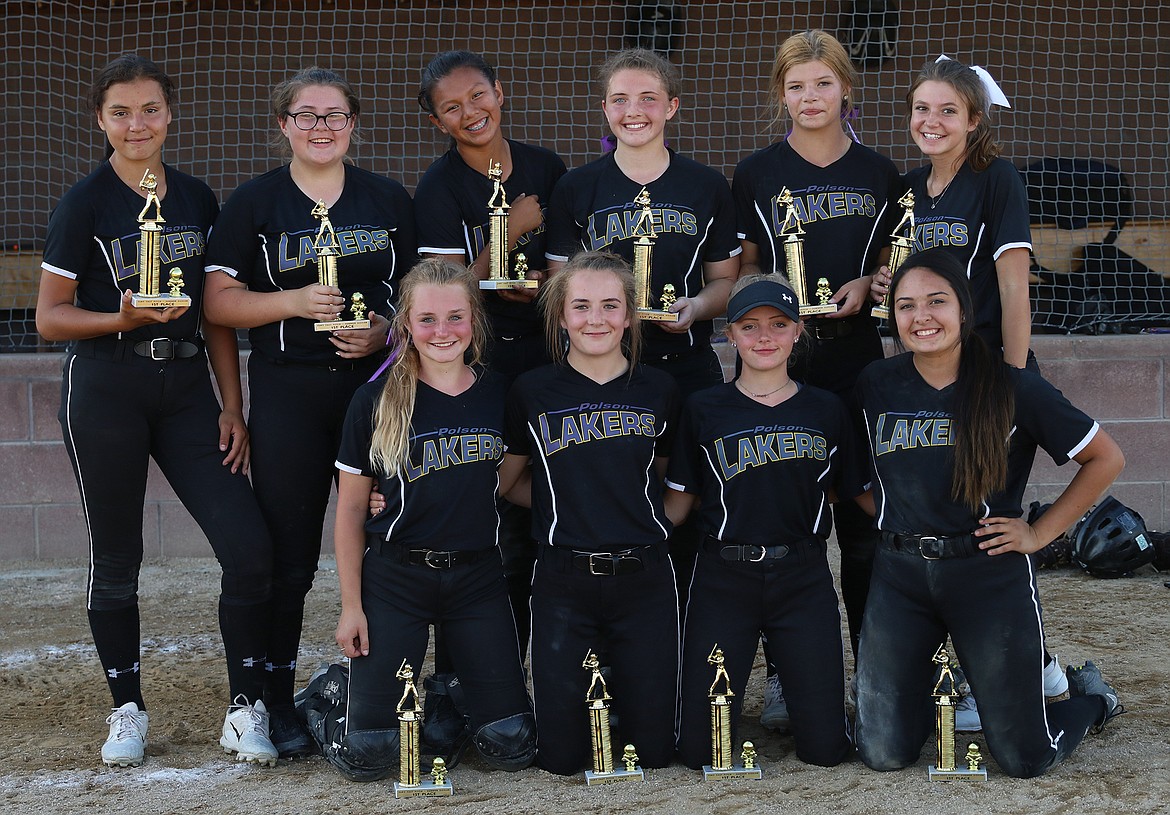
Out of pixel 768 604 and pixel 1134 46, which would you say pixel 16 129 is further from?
pixel 1134 46

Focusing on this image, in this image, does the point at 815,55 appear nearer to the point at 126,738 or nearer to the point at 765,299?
the point at 765,299

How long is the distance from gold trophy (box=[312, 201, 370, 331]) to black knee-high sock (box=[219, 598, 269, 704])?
0.77m

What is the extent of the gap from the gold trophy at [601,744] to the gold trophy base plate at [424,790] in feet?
1.14

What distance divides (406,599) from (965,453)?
142cm

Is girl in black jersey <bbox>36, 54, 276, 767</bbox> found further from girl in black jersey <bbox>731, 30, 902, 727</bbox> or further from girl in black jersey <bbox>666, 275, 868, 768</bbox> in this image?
girl in black jersey <bbox>731, 30, 902, 727</bbox>

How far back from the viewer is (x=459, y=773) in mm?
3293

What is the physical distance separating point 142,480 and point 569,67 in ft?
14.9

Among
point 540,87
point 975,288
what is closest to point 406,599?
point 975,288

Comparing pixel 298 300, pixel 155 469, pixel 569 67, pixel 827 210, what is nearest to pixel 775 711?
pixel 827 210

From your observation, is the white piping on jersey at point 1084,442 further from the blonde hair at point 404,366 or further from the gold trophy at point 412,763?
the gold trophy at point 412,763

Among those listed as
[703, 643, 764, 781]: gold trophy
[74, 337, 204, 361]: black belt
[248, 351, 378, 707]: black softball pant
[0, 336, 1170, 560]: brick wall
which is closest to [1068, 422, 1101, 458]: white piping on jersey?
[703, 643, 764, 781]: gold trophy

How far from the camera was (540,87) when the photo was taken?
7305 millimetres

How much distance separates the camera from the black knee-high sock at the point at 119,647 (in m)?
3.44

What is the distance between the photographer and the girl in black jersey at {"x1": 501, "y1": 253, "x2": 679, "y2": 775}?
3.22 meters
